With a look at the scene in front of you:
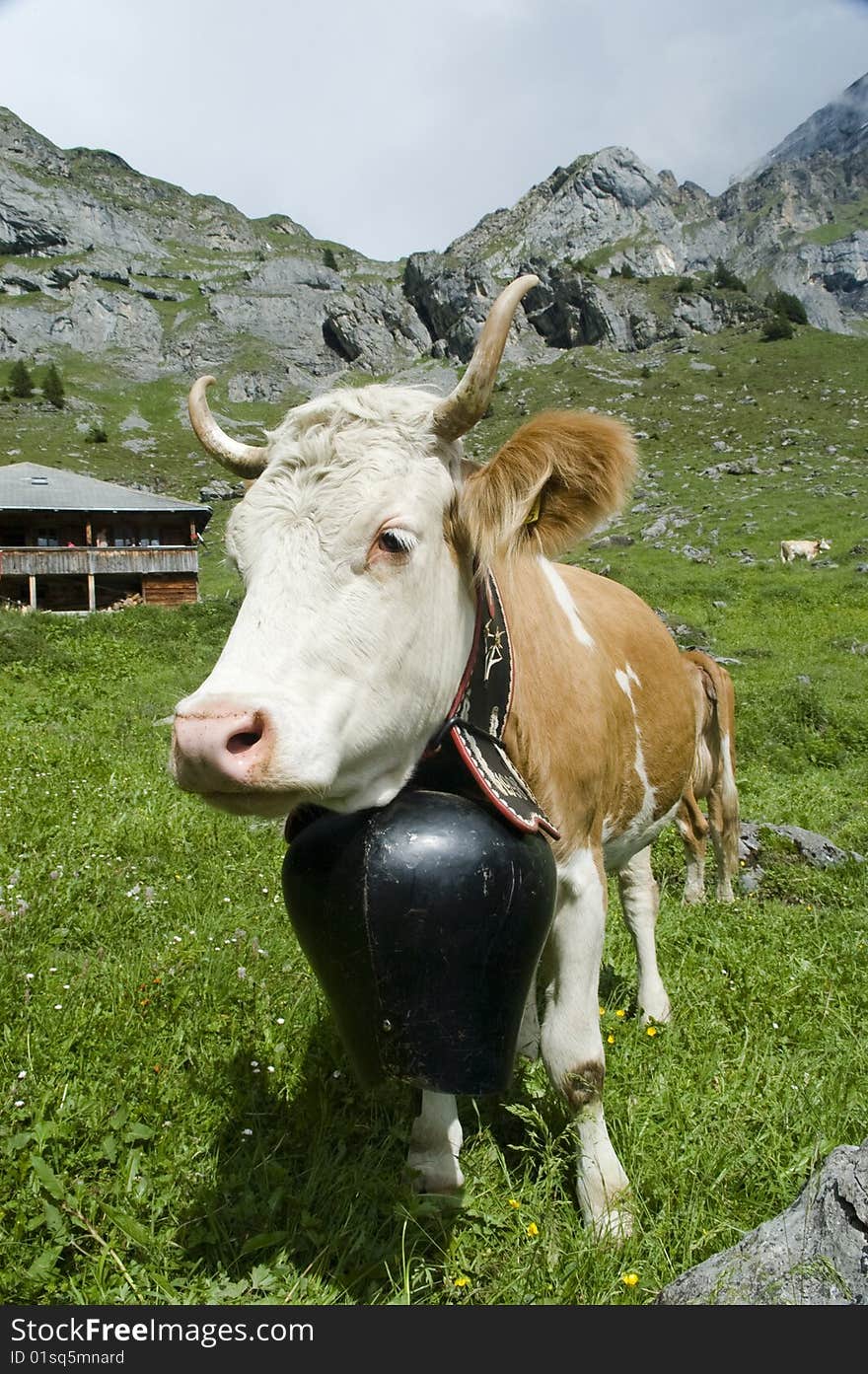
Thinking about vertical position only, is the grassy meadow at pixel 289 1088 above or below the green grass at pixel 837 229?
below

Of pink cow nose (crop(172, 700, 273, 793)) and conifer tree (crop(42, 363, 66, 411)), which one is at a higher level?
conifer tree (crop(42, 363, 66, 411))

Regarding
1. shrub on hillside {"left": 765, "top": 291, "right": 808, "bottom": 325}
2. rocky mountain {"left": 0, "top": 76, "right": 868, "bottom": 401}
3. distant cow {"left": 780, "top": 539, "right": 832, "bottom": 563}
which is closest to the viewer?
distant cow {"left": 780, "top": 539, "right": 832, "bottom": 563}

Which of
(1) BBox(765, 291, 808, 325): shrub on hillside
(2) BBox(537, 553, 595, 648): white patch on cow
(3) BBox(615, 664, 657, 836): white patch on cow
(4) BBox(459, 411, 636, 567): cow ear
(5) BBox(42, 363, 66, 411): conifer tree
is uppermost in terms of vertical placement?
(1) BBox(765, 291, 808, 325): shrub on hillside

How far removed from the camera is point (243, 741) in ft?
5.41

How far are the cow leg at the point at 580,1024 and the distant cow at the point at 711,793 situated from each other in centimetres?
356

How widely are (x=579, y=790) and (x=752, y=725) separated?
28.8ft

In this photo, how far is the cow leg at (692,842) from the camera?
247 inches

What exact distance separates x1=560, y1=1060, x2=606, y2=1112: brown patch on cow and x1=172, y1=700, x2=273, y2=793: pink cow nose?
1836mm

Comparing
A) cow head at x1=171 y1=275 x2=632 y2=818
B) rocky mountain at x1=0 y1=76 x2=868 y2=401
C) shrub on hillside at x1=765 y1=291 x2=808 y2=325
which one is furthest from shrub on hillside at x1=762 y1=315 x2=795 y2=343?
cow head at x1=171 y1=275 x2=632 y2=818

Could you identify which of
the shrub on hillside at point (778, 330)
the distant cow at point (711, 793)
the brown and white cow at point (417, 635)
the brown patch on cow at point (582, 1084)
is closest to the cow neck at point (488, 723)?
the brown and white cow at point (417, 635)

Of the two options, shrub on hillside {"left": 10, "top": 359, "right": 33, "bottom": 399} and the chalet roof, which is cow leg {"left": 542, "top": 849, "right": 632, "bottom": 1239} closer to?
the chalet roof

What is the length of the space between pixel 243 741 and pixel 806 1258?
197 centimetres

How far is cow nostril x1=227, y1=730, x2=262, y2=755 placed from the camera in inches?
63.9

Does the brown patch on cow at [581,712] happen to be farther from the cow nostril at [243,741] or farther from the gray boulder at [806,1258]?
the gray boulder at [806,1258]
